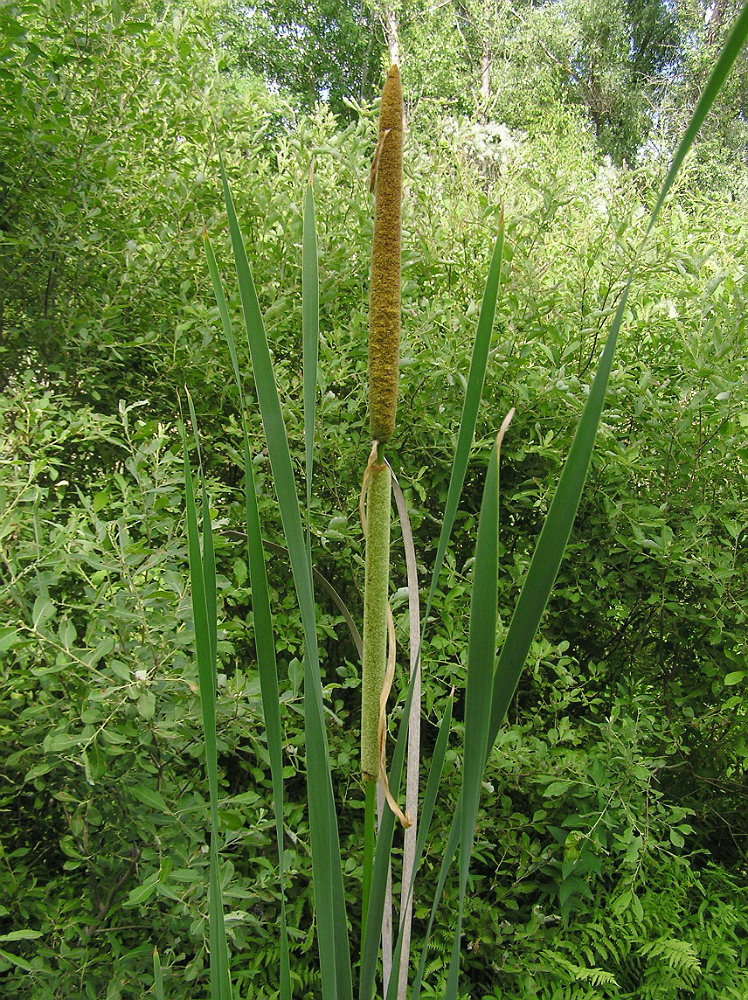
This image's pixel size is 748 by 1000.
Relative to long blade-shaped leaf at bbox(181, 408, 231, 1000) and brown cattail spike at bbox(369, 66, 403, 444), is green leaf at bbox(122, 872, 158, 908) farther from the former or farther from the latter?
brown cattail spike at bbox(369, 66, 403, 444)

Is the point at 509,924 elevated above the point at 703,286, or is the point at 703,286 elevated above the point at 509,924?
the point at 703,286

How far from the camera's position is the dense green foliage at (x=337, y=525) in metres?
1.30

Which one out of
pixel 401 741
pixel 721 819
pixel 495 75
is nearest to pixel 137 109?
pixel 401 741

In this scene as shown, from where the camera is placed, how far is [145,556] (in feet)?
4.19

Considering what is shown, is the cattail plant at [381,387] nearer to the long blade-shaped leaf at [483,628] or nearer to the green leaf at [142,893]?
the long blade-shaped leaf at [483,628]

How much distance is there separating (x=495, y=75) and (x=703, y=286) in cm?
1491

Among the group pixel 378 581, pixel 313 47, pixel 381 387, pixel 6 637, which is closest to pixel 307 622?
pixel 378 581

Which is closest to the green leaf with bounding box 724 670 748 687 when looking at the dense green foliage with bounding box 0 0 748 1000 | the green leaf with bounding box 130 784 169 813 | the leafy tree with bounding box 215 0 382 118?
the dense green foliage with bounding box 0 0 748 1000

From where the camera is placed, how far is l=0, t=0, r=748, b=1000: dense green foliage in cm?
130

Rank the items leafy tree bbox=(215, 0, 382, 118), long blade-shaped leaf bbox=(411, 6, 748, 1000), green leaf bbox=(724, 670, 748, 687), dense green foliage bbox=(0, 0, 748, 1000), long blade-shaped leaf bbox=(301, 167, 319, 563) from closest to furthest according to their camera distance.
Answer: long blade-shaped leaf bbox=(411, 6, 748, 1000)
long blade-shaped leaf bbox=(301, 167, 319, 563)
dense green foliage bbox=(0, 0, 748, 1000)
green leaf bbox=(724, 670, 748, 687)
leafy tree bbox=(215, 0, 382, 118)

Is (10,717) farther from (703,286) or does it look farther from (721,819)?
(703,286)

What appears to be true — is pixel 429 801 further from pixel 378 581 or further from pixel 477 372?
pixel 477 372

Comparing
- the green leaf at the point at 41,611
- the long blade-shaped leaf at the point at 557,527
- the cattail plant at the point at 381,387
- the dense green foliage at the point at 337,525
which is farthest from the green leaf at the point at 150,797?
the long blade-shaped leaf at the point at 557,527

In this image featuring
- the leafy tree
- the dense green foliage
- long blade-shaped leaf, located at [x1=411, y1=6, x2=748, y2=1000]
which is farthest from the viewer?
the leafy tree
